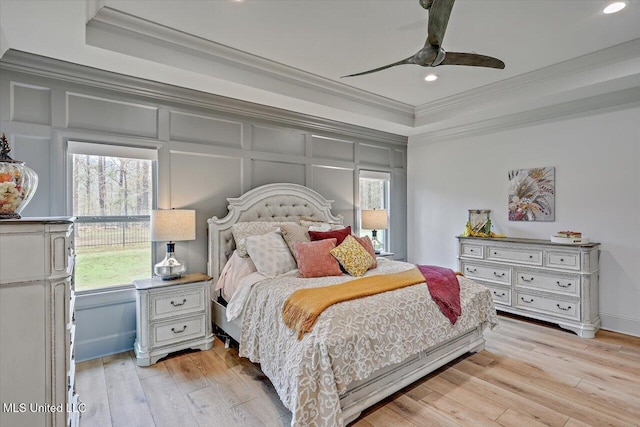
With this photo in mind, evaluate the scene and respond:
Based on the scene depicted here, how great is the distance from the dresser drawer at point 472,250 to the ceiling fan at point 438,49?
→ 264 centimetres

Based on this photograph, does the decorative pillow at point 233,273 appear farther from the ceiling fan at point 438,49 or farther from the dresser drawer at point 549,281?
the dresser drawer at point 549,281

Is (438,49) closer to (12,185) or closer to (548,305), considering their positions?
(12,185)

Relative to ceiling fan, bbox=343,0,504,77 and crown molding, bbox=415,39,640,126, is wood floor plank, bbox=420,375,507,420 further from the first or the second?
crown molding, bbox=415,39,640,126

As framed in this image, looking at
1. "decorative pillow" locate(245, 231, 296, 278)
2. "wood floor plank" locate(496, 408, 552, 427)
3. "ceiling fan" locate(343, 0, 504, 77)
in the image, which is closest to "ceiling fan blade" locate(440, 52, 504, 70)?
"ceiling fan" locate(343, 0, 504, 77)

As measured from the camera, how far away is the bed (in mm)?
1814

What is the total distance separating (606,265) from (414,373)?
2.83 meters

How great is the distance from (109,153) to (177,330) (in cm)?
178

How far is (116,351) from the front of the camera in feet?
9.86

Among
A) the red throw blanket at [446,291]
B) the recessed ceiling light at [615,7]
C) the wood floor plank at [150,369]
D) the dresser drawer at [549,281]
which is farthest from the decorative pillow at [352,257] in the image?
the recessed ceiling light at [615,7]

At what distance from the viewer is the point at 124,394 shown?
2.36 meters

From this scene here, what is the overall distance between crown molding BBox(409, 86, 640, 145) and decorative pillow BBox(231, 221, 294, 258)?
3.17 metres

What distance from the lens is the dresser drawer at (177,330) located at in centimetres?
284

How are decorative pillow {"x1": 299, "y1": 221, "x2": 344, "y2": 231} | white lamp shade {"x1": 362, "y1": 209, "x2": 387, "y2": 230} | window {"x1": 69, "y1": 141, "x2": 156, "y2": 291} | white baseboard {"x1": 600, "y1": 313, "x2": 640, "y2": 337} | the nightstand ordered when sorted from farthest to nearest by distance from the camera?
white lamp shade {"x1": 362, "y1": 209, "x2": 387, "y2": 230} → decorative pillow {"x1": 299, "y1": 221, "x2": 344, "y2": 231} → white baseboard {"x1": 600, "y1": 313, "x2": 640, "y2": 337} → window {"x1": 69, "y1": 141, "x2": 156, "y2": 291} → the nightstand

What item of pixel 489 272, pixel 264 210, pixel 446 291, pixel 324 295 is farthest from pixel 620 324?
pixel 264 210
